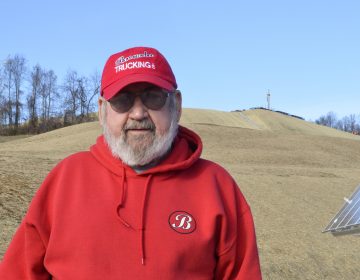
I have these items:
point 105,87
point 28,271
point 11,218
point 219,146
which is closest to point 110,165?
point 105,87

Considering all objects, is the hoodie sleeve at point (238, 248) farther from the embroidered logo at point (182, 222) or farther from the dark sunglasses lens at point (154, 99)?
the dark sunglasses lens at point (154, 99)

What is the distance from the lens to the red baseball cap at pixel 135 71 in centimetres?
267

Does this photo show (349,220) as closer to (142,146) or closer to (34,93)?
(142,146)

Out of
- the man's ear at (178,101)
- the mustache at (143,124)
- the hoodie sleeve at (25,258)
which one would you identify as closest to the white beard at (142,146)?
the mustache at (143,124)

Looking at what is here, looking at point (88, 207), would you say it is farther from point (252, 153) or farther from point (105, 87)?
point (252, 153)

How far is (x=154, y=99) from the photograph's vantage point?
2723 mm

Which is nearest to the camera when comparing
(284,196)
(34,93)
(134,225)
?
(134,225)

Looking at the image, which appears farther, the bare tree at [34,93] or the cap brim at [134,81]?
the bare tree at [34,93]

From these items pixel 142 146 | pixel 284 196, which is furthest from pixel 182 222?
pixel 284 196

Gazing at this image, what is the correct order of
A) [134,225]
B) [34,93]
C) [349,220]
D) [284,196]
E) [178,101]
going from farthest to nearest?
[34,93] → [284,196] → [349,220] → [178,101] → [134,225]

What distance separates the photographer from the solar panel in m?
5.02

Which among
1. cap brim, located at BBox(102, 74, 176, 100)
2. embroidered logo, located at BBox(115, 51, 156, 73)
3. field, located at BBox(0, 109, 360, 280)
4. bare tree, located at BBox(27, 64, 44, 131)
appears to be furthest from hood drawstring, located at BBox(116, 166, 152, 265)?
bare tree, located at BBox(27, 64, 44, 131)

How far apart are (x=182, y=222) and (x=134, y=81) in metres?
0.65

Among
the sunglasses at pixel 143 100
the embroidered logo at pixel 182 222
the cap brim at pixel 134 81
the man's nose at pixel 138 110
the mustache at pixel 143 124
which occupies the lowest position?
the embroidered logo at pixel 182 222
